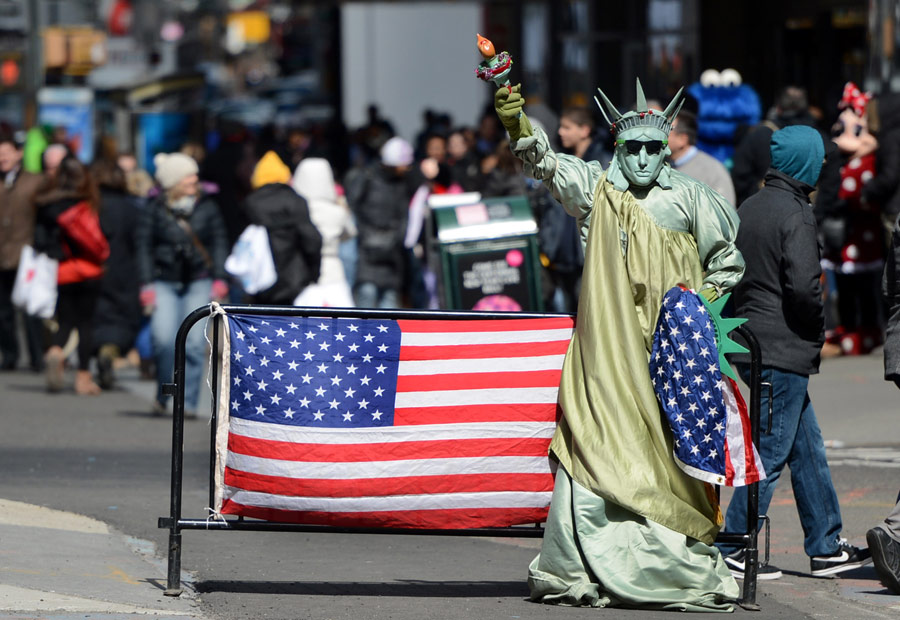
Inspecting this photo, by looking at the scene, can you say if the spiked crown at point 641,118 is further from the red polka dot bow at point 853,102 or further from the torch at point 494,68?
the red polka dot bow at point 853,102

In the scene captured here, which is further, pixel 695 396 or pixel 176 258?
pixel 176 258

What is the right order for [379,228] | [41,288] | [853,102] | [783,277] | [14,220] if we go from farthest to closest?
[379,228], [14,220], [853,102], [41,288], [783,277]

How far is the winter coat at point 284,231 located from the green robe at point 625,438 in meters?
4.73

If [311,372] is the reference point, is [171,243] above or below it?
above

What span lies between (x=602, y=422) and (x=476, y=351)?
1.90ft

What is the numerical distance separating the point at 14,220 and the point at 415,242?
3447mm

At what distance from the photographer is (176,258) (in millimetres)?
11820

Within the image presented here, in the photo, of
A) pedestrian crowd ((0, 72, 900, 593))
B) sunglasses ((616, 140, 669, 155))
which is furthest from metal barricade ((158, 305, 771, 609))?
sunglasses ((616, 140, 669, 155))

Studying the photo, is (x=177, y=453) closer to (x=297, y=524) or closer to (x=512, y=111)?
(x=297, y=524)

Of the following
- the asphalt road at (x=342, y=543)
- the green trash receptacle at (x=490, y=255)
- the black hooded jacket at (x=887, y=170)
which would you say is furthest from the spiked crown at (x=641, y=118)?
the black hooded jacket at (x=887, y=170)

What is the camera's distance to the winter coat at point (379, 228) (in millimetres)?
15016

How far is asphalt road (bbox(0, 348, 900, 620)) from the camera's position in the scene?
6.55 m

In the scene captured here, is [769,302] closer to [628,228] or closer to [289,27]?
[628,228]

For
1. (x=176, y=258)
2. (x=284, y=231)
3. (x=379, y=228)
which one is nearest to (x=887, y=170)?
(x=379, y=228)
